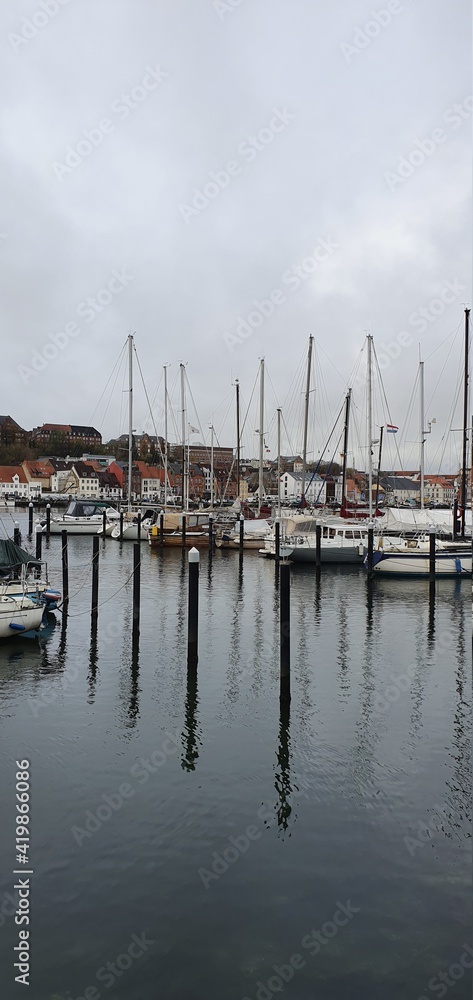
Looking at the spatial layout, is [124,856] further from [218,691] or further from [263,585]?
[263,585]

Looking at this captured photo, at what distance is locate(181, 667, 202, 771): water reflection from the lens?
1299 centimetres

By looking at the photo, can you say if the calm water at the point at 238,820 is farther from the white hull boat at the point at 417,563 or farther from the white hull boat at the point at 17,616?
the white hull boat at the point at 417,563

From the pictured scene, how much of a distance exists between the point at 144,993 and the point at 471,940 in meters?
3.98

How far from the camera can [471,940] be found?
320 inches

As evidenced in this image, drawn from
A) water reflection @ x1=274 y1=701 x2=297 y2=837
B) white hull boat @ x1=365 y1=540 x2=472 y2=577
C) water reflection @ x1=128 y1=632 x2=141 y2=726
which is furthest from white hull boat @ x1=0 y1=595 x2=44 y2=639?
white hull boat @ x1=365 y1=540 x2=472 y2=577

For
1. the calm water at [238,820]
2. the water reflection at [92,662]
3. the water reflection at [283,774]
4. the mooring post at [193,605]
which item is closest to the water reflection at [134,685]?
the calm water at [238,820]

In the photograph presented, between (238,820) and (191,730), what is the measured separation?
382cm

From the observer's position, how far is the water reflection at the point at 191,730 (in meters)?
13.0

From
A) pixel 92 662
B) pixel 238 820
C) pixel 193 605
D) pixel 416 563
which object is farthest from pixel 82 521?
pixel 238 820

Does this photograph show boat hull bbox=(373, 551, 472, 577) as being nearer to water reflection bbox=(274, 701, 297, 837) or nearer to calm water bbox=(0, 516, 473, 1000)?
calm water bbox=(0, 516, 473, 1000)

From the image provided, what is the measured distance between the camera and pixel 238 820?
35.6ft

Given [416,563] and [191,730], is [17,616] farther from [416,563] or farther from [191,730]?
[416,563]

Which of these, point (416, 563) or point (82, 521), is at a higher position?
point (82, 521)

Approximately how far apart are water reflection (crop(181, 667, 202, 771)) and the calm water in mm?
57
